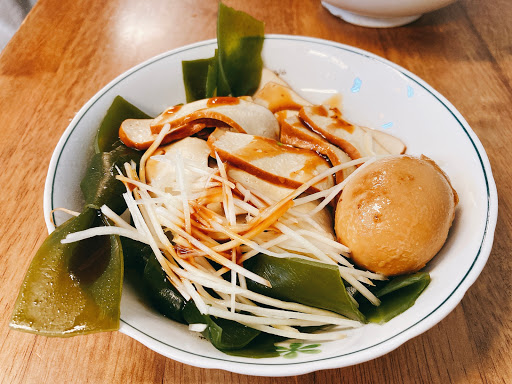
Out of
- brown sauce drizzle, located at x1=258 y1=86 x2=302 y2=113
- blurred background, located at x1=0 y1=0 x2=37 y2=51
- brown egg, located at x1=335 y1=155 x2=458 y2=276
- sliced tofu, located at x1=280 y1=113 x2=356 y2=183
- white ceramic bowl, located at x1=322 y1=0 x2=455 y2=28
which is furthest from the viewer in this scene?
blurred background, located at x1=0 y1=0 x2=37 y2=51

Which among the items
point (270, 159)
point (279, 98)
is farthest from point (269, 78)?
point (270, 159)

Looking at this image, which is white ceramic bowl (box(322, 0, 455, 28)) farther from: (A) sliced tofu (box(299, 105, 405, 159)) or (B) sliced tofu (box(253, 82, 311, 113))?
(A) sliced tofu (box(299, 105, 405, 159))

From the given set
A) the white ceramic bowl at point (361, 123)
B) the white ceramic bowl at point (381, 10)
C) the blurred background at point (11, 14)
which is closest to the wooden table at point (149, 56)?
the white ceramic bowl at point (381, 10)

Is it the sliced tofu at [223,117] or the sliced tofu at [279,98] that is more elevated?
the sliced tofu at [223,117]

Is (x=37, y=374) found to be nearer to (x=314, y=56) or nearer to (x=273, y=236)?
(x=273, y=236)

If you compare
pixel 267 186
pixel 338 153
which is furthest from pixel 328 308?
pixel 338 153

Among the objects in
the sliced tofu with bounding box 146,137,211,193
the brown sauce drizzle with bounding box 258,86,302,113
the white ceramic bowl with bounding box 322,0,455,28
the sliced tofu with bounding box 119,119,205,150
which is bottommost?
the white ceramic bowl with bounding box 322,0,455,28

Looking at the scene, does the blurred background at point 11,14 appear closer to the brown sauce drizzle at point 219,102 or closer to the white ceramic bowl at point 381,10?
the white ceramic bowl at point 381,10

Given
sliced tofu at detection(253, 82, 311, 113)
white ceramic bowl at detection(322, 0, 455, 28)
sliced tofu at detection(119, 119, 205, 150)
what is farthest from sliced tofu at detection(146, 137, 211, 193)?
white ceramic bowl at detection(322, 0, 455, 28)
